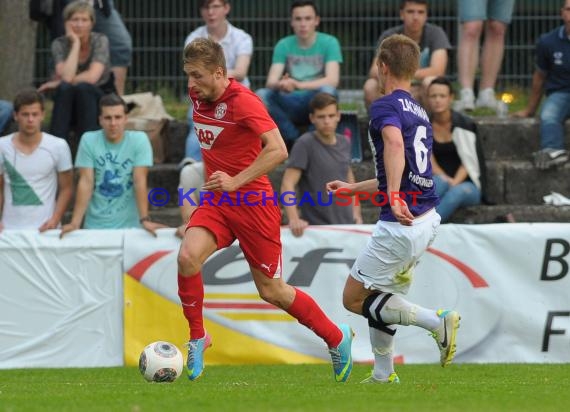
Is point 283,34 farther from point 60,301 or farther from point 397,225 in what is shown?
point 397,225

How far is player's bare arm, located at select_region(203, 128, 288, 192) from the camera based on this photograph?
8.22 m

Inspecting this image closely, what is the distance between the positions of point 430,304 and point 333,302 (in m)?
0.83

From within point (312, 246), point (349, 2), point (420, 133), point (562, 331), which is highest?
point (349, 2)

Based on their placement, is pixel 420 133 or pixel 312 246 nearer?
pixel 420 133

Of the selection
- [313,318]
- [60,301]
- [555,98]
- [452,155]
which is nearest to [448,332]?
[313,318]

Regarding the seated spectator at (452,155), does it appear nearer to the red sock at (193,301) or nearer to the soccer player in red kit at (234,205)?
the soccer player in red kit at (234,205)

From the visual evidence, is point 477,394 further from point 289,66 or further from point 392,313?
point 289,66

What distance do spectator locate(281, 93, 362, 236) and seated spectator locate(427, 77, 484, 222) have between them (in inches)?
41.8

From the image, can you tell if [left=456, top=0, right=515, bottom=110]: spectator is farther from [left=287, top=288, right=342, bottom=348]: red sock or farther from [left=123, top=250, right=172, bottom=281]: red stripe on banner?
[left=287, top=288, right=342, bottom=348]: red sock

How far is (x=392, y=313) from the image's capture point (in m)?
8.30

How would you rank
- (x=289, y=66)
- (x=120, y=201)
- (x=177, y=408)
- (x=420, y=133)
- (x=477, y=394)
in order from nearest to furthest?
(x=177, y=408) < (x=477, y=394) < (x=420, y=133) < (x=120, y=201) < (x=289, y=66)

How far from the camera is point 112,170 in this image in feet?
39.3

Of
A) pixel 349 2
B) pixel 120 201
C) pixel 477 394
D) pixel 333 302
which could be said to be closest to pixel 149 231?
pixel 120 201

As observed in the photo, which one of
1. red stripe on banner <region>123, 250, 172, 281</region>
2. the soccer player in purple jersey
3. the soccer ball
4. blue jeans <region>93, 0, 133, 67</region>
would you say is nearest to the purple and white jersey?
the soccer player in purple jersey
